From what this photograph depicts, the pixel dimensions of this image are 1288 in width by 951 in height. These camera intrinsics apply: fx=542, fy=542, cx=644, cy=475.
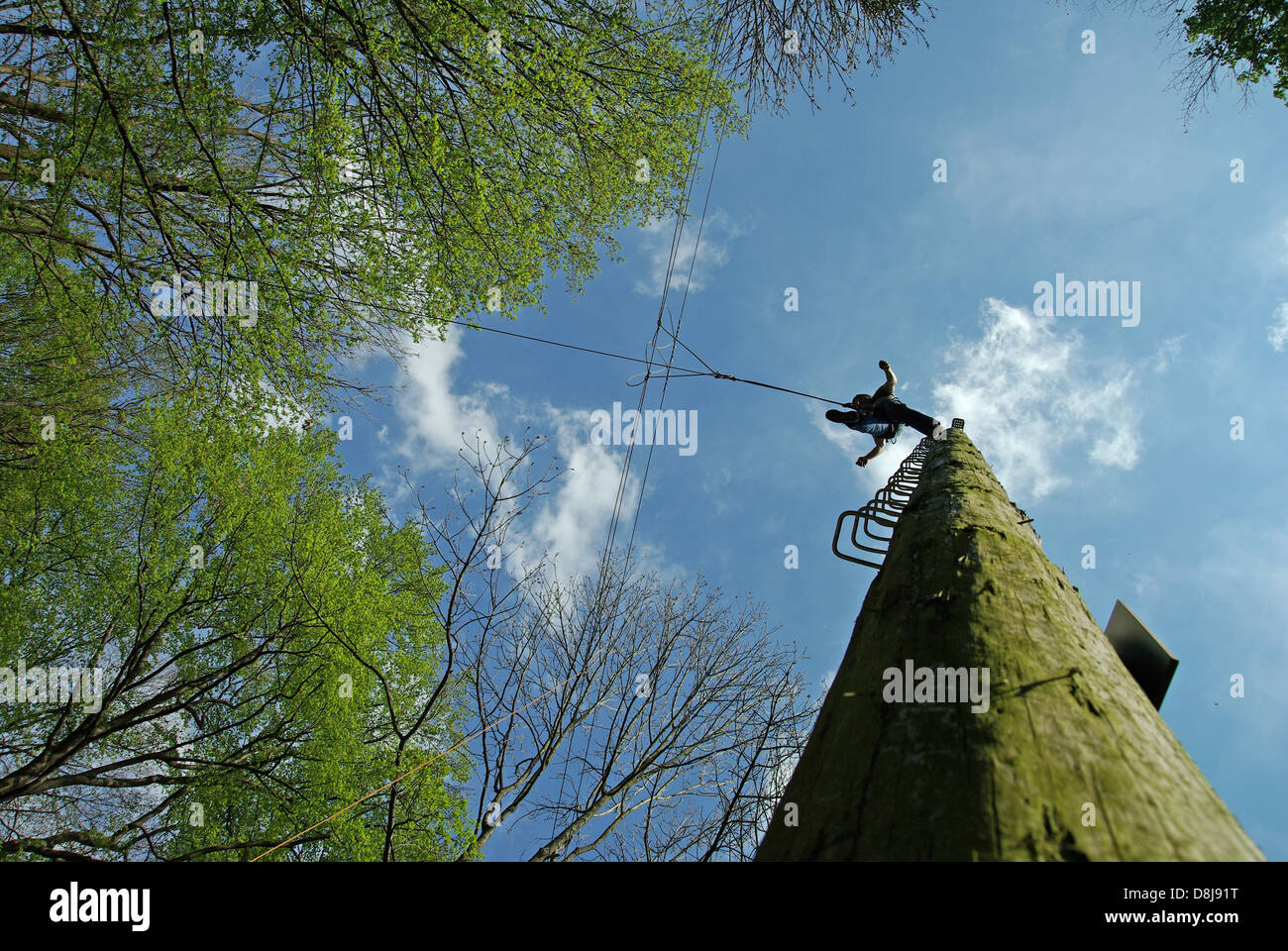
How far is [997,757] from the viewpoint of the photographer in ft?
→ 3.14

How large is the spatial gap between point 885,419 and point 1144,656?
4847 millimetres

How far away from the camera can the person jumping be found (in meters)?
6.27

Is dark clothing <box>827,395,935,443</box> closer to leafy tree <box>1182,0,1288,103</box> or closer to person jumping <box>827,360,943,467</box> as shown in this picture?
person jumping <box>827,360,943,467</box>

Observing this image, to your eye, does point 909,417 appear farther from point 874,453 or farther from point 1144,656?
point 1144,656

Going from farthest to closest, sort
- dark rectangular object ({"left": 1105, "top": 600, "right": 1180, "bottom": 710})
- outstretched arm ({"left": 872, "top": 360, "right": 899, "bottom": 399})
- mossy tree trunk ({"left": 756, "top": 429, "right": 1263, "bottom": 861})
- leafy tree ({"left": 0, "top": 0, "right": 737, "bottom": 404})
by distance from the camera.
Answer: outstretched arm ({"left": 872, "top": 360, "right": 899, "bottom": 399})
leafy tree ({"left": 0, "top": 0, "right": 737, "bottom": 404})
dark rectangular object ({"left": 1105, "top": 600, "right": 1180, "bottom": 710})
mossy tree trunk ({"left": 756, "top": 429, "right": 1263, "bottom": 861})

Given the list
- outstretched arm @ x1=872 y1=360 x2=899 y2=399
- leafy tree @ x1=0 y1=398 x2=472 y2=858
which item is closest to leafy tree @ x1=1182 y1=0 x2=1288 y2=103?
outstretched arm @ x1=872 y1=360 x2=899 y2=399

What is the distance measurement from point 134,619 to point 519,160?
22.9 feet

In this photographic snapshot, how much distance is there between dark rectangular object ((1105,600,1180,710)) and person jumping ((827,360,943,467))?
4.36m

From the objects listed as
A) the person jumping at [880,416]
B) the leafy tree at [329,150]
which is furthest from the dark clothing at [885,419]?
the leafy tree at [329,150]

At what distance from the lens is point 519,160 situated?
6.11 metres

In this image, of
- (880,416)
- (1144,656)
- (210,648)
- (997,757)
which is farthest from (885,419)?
(210,648)

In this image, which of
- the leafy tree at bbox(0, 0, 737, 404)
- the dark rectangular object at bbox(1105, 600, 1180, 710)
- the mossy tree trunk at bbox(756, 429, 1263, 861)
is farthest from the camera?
the leafy tree at bbox(0, 0, 737, 404)
